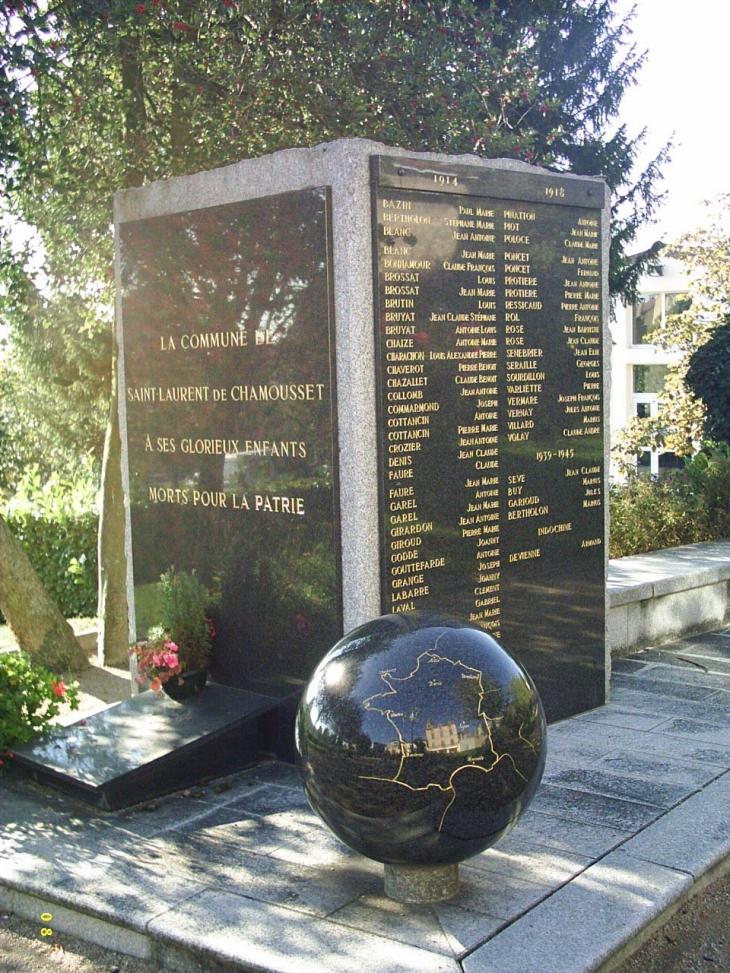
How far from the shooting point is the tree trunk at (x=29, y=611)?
33.1 feet

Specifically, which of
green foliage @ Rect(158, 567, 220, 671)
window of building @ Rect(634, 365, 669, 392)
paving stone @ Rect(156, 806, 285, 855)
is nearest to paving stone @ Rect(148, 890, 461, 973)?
paving stone @ Rect(156, 806, 285, 855)

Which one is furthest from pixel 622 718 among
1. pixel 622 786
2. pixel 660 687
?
pixel 622 786

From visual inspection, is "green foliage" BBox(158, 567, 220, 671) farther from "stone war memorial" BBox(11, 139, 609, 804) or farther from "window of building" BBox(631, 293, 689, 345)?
"window of building" BBox(631, 293, 689, 345)

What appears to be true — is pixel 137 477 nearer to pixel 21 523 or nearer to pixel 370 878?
pixel 370 878

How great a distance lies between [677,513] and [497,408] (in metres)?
6.83

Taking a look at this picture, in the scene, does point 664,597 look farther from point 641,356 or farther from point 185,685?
point 641,356

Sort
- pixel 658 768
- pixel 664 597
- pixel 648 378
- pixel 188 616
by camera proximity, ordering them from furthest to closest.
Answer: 1. pixel 648 378
2. pixel 664 597
3. pixel 188 616
4. pixel 658 768

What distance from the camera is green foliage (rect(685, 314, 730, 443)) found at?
16.3 metres

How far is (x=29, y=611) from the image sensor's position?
10180mm

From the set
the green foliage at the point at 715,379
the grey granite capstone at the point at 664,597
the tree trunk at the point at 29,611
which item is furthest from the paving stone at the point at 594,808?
the green foliage at the point at 715,379

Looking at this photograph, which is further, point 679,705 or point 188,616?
point 679,705

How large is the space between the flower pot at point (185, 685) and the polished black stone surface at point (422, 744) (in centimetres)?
232

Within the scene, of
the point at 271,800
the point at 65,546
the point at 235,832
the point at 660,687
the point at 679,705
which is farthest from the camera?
the point at 65,546

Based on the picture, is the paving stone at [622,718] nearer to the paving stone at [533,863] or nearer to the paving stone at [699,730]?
the paving stone at [699,730]
